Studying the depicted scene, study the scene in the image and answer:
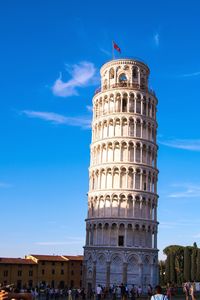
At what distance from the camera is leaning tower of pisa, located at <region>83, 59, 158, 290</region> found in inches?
2440

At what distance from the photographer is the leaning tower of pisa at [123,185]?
61969 mm

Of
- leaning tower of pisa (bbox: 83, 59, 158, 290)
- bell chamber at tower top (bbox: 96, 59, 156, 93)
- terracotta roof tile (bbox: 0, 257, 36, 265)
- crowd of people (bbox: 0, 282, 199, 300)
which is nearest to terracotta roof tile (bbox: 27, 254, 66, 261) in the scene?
terracotta roof tile (bbox: 0, 257, 36, 265)

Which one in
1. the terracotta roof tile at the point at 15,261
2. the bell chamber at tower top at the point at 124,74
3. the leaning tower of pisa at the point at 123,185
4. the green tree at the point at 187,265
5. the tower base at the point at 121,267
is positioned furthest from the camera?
the terracotta roof tile at the point at 15,261

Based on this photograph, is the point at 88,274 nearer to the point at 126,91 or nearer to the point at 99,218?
the point at 99,218

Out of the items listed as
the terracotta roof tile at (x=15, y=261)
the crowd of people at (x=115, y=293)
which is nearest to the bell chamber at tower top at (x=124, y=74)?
the crowd of people at (x=115, y=293)

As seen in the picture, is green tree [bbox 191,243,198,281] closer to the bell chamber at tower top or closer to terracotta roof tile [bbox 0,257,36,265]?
terracotta roof tile [bbox 0,257,36,265]

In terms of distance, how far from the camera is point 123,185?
6438cm

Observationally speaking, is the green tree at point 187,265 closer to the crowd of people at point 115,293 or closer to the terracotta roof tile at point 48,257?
the terracotta roof tile at point 48,257

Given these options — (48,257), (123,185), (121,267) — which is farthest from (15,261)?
(123,185)

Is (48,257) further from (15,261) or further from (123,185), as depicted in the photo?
(123,185)

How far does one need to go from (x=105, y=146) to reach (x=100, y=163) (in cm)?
273

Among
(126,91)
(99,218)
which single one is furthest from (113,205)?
(126,91)

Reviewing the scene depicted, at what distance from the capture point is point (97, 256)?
207 feet

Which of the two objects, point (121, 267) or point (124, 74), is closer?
point (121, 267)
